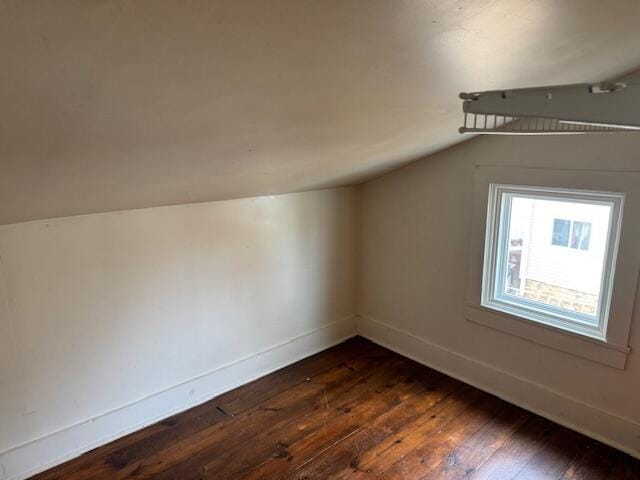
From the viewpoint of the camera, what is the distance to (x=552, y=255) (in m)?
2.70

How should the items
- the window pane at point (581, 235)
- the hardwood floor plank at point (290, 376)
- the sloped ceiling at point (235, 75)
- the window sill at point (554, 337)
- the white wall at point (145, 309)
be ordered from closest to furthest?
the sloped ceiling at point (235, 75), the white wall at point (145, 309), the window sill at point (554, 337), the window pane at point (581, 235), the hardwood floor plank at point (290, 376)

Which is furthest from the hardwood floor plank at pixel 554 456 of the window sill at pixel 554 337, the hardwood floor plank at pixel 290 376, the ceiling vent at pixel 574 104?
the ceiling vent at pixel 574 104

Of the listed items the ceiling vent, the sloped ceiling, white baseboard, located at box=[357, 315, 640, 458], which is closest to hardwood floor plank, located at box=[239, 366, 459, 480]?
white baseboard, located at box=[357, 315, 640, 458]

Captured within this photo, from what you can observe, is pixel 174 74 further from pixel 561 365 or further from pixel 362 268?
pixel 362 268

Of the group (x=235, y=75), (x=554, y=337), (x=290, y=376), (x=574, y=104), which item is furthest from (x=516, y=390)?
(x=235, y=75)

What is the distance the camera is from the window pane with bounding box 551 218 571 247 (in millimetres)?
2631

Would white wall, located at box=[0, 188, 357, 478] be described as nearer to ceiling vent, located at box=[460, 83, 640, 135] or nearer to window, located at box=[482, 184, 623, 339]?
window, located at box=[482, 184, 623, 339]

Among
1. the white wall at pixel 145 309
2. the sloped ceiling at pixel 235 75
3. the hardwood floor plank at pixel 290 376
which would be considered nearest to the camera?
the sloped ceiling at pixel 235 75

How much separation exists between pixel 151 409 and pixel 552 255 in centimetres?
251

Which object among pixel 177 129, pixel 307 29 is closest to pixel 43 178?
pixel 177 129

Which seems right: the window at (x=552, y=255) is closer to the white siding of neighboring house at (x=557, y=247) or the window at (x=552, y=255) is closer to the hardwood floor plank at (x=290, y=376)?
the white siding of neighboring house at (x=557, y=247)

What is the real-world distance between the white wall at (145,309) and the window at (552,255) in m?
1.21

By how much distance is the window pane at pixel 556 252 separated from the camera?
8.30 ft

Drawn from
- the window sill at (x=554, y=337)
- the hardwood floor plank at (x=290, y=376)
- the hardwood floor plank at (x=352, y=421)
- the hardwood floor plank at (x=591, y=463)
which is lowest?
the hardwood floor plank at (x=591, y=463)
